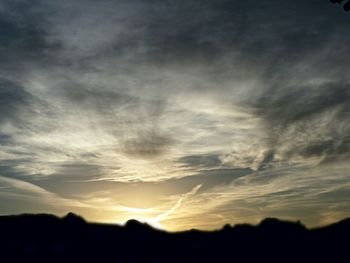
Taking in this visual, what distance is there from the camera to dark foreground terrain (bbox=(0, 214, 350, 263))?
163m

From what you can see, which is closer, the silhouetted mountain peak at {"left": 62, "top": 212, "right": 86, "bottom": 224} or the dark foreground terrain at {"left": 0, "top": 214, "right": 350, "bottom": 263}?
the dark foreground terrain at {"left": 0, "top": 214, "right": 350, "bottom": 263}

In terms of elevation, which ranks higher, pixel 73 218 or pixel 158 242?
pixel 73 218

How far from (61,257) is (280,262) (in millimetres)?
98715

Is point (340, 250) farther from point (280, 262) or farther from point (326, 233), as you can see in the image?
point (280, 262)

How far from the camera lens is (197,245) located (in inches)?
7141

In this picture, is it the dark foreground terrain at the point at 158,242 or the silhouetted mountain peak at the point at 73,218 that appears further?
the silhouetted mountain peak at the point at 73,218

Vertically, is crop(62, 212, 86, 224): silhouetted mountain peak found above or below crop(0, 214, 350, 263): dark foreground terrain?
above

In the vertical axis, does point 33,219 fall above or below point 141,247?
above

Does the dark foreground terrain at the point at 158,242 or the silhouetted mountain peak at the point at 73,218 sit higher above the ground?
the silhouetted mountain peak at the point at 73,218

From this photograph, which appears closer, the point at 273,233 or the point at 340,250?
the point at 340,250

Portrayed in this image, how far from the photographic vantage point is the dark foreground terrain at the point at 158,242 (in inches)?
6432

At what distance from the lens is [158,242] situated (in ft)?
587

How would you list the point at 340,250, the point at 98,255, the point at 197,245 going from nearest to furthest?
the point at 340,250 → the point at 98,255 → the point at 197,245

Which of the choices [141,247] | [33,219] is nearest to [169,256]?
[141,247]
